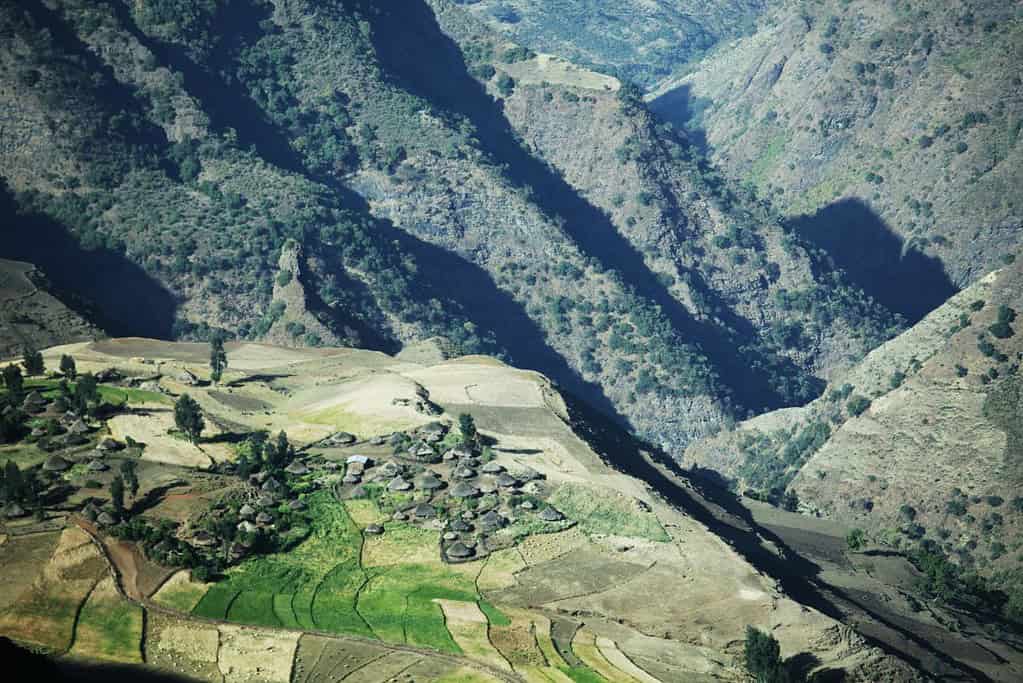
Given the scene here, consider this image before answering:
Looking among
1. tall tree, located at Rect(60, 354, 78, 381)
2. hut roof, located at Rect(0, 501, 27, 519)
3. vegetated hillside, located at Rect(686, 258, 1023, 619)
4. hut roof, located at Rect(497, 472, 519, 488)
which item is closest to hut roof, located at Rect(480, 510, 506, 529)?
hut roof, located at Rect(497, 472, 519, 488)

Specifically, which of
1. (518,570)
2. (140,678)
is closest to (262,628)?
(140,678)

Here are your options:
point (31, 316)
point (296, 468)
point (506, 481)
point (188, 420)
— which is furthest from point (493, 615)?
point (31, 316)

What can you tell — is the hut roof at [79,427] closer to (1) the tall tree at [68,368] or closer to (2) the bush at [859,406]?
(1) the tall tree at [68,368]

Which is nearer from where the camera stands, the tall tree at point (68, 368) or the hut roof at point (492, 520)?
the hut roof at point (492, 520)

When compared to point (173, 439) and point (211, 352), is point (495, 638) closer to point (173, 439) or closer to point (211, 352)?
point (173, 439)

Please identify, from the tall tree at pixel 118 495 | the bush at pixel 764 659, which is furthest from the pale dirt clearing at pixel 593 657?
the tall tree at pixel 118 495

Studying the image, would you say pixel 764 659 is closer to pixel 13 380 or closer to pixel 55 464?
pixel 55 464
